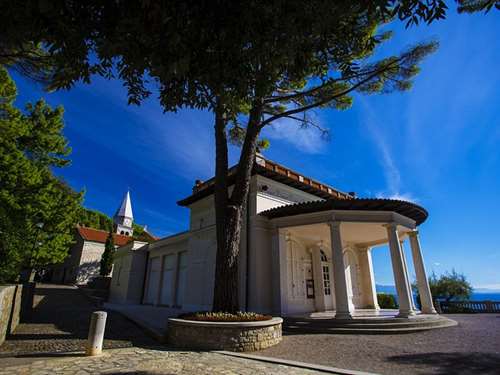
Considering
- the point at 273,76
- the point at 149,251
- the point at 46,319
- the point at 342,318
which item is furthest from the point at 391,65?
the point at 149,251

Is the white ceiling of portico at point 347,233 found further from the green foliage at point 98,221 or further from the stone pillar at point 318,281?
the green foliage at point 98,221

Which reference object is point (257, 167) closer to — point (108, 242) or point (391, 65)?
point (391, 65)

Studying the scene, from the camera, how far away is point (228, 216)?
327 inches

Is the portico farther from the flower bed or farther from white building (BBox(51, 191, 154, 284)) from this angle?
white building (BBox(51, 191, 154, 284))

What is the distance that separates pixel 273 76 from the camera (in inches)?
176

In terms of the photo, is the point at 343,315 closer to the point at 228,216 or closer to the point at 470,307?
the point at 228,216

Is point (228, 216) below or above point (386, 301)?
above

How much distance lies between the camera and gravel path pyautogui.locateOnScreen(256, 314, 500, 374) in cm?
488

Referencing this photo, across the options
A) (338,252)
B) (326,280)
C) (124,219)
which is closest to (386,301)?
(326,280)

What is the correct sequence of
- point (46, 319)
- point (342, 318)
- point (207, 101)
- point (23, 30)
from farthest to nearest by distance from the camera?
point (46, 319) < point (342, 318) < point (207, 101) < point (23, 30)

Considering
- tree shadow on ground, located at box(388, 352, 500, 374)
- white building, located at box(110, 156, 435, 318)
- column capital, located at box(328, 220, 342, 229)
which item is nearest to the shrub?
white building, located at box(110, 156, 435, 318)

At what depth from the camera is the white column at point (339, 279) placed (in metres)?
8.65

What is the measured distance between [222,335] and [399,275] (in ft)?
21.6

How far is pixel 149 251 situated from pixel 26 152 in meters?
9.54
